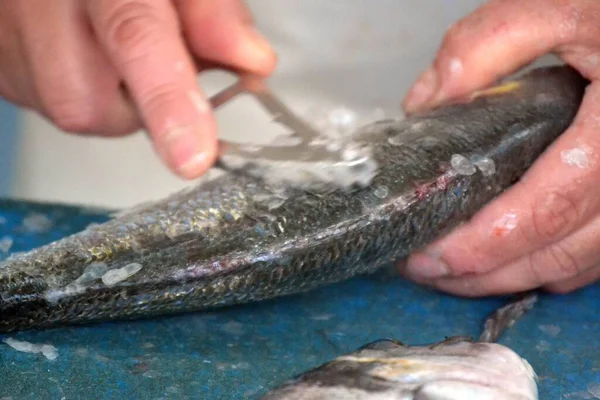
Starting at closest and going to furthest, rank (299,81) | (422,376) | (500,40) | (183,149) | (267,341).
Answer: (422,376), (183,149), (267,341), (500,40), (299,81)

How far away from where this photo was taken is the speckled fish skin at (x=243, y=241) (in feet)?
2.50

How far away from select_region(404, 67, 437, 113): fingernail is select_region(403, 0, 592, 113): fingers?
0.02 metres

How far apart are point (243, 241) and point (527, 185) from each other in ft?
1.30

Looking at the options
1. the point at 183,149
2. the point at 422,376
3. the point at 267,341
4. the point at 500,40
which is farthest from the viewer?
the point at 500,40

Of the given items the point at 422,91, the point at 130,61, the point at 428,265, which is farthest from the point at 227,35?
the point at 428,265

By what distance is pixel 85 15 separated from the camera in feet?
3.13

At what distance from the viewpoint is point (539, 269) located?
946mm

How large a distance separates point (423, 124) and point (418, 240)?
0.54 ft

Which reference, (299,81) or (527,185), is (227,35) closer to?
(527,185)

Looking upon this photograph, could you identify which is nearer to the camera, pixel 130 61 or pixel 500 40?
pixel 130 61

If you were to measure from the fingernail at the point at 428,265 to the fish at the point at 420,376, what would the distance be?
21cm

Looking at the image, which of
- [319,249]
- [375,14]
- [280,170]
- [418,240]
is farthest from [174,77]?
[375,14]

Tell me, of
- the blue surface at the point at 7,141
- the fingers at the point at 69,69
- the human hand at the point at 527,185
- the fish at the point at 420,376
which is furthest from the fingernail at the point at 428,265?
the blue surface at the point at 7,141

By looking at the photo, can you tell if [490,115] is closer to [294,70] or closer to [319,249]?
[319,249]
